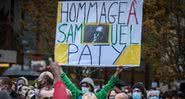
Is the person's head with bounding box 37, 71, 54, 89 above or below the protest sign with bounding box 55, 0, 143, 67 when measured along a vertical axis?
below

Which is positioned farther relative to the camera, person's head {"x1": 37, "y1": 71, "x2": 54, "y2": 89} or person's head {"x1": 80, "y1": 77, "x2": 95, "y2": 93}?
person's head {"x1": 80, "y1": 77, "x2": 95, "y2": 93}

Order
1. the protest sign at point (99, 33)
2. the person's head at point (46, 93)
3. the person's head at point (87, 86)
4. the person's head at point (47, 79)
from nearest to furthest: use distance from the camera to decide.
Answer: the person's head at point (47, 79) → the person's head at point (46, 93) → the person's head at point (87, 86) → the protest sign at point (99, 33)

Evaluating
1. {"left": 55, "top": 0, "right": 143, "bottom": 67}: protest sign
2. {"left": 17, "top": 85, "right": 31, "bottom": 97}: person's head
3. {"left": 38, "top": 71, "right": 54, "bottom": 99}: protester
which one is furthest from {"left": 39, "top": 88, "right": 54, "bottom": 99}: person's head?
{"left": 17, "top": 85, "right": 31, "bottom": 97}: person's head

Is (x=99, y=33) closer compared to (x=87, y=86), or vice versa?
(x=87, y=86)

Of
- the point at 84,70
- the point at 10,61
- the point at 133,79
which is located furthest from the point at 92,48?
the point at 133,79

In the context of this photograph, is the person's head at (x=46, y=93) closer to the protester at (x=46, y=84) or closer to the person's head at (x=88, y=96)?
the protester at (x=46, y=84)

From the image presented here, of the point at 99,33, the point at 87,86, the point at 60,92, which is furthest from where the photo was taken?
the point at 99,33

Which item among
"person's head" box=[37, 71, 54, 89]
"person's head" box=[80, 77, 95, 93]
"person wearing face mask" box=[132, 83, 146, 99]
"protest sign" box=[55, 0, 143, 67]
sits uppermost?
"protest sign" box=[55, 0, 143, 67]

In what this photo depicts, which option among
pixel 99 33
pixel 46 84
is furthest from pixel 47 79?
pixel 99 33

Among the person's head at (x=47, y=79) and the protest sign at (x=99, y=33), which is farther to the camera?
the protest sign at (x=99, y=33)

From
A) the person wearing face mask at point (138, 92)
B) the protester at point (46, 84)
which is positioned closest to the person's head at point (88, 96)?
the protester at point (46, 84)

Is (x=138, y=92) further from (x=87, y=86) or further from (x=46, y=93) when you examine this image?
(x=46, y=93)

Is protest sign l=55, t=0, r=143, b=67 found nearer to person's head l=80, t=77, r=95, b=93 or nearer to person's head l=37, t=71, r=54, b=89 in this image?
person's head l=80, t=77, r=95, b=93

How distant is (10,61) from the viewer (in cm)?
3284
